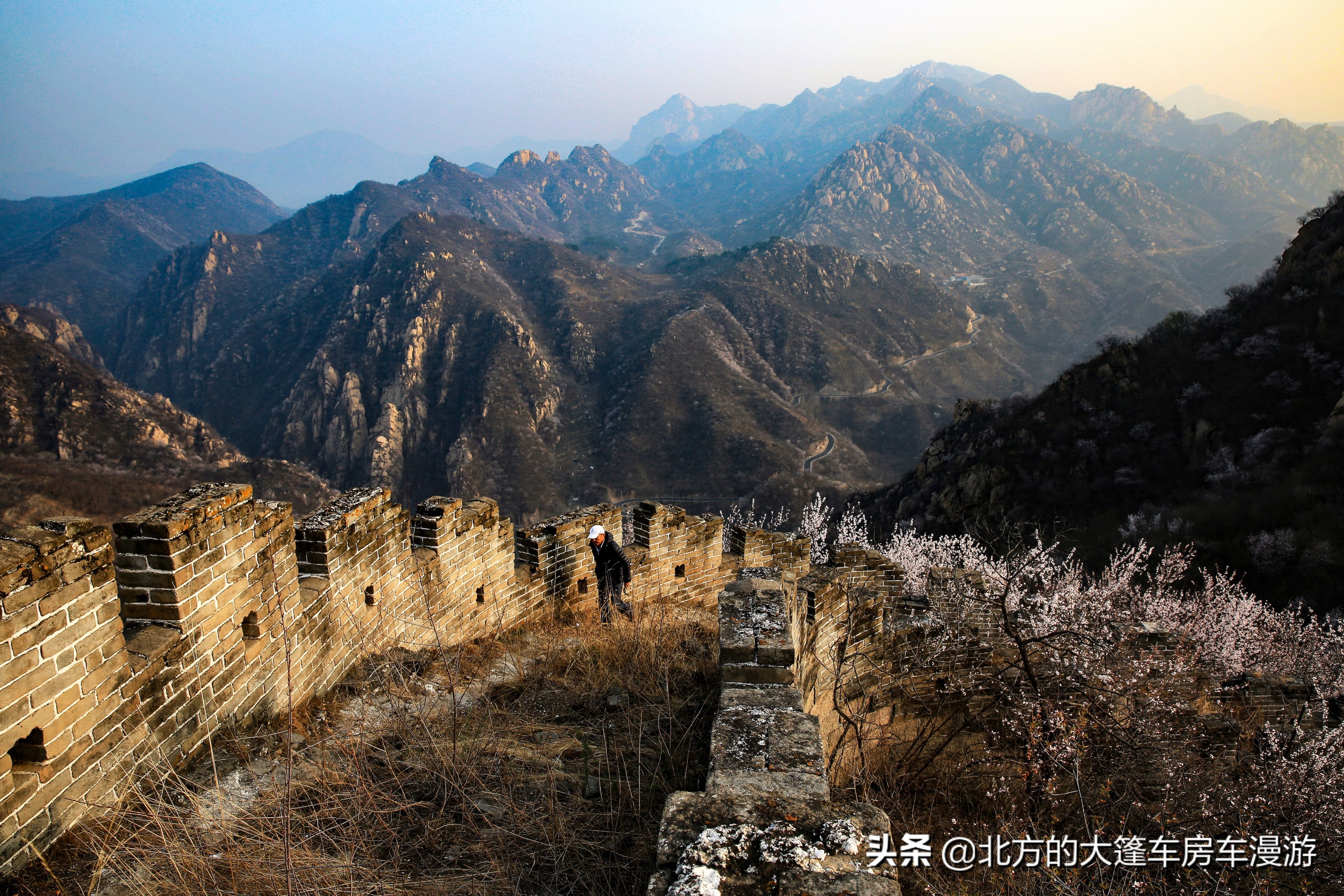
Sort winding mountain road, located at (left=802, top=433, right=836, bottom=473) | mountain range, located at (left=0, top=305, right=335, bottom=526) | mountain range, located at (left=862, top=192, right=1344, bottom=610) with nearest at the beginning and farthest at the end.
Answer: mountain range, located at (left=862, top=192, right=1344, bottom=610) < mountain range, located at (left=0, top=305, right=335, bottom=526) < winding mountain road, located at (left=802, top=433, right=836, bottom=473)

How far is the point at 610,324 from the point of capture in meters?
92.7

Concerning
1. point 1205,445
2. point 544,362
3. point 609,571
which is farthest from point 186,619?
point 544,362

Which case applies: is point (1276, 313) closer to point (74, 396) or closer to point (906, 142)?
point (74, 396)

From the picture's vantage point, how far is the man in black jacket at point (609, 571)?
710cm

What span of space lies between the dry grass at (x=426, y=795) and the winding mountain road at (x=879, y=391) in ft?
192

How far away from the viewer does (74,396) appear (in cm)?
3972

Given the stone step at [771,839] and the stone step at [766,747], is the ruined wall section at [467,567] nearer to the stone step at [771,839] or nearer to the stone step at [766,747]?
the stone step at [766,747]

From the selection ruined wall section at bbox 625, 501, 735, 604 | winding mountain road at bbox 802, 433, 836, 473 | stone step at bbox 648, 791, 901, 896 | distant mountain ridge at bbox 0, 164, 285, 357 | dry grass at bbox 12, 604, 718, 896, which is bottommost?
winding mountain road at bbox 802, 433, 836, 473

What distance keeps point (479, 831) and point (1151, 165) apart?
259046 mm

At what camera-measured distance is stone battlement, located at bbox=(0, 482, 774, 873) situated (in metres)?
2.49

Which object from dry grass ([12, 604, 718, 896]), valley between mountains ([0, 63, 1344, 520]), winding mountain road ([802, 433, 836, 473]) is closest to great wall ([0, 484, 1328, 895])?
dry grass ([12, 604, 718, 896])

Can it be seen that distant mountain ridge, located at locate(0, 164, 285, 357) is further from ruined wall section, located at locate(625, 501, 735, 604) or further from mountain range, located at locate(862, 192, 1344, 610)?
ruined wall section, located at locate(625, 501, 735, 604)

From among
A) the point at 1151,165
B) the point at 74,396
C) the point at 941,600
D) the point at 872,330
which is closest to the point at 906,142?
the point at 1151,165

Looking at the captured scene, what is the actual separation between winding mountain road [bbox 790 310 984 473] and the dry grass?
58449 millimetres
